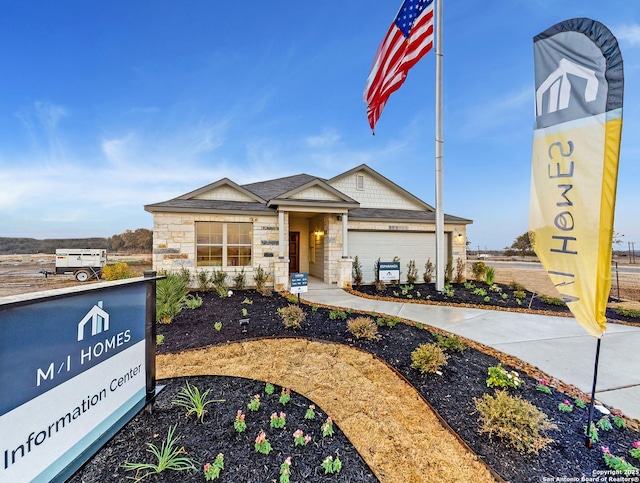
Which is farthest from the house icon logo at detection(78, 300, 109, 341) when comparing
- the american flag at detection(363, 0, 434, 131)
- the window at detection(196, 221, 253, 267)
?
the american flag at detection(363, 0, 434, 131)

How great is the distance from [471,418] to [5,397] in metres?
3.44

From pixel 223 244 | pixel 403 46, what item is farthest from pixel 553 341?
pixel 223 244

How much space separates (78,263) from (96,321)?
16268 mm

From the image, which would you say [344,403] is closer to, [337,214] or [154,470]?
[154,470]

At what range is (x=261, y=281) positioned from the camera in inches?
351

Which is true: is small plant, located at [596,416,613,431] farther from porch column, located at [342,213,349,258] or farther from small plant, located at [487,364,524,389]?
porch column, located at [342,213,349,258]

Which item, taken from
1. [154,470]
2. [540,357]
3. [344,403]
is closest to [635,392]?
[540,357]

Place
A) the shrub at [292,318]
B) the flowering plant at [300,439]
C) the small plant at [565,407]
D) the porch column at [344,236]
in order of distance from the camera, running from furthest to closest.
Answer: the porch column at [344,236] < the shrub at [292,318] < the small plant at [565,407] < the flowering plant at [300,439]

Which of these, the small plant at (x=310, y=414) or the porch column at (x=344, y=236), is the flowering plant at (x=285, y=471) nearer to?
the small plant at (x=310, y=414)

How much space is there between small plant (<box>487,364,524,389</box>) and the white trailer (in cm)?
1696

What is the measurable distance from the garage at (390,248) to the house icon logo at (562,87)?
27.3 ft

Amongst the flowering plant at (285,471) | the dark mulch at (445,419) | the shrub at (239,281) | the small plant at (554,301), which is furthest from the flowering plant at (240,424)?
the small plant at (554,301)

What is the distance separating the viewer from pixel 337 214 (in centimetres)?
1022

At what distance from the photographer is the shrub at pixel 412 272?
35.0 ft
